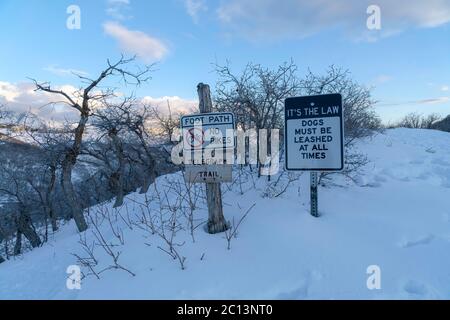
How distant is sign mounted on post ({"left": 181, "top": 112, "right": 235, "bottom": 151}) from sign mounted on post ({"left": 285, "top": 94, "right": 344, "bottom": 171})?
3.17 feet

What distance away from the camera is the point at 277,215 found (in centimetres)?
505

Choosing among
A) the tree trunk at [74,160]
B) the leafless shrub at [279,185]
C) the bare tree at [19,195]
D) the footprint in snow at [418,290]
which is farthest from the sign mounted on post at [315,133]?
the bare tree at [19,195]

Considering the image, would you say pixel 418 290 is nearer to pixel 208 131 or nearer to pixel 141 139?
pixel 208 131

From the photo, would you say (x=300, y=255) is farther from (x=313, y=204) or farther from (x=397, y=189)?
(x=397, y=189)

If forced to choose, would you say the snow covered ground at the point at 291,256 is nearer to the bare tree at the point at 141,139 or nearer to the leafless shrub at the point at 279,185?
the leafless shrub at the point at 279,185

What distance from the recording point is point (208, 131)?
175 inches

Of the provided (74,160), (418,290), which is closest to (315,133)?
(418,290)

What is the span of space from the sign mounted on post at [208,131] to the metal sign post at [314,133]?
38.0 inches

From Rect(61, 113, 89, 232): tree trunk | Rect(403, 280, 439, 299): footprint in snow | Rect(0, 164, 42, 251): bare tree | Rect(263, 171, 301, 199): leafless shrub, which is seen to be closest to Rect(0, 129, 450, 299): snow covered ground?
Rect(403, 280, 439, 299): footprint in snow

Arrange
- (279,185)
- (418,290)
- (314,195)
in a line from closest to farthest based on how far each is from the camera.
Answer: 1. (418,290)
2. (314,195)
3. (279,185)

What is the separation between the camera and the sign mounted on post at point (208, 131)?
4363 millimetres

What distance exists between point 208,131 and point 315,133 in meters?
1.49
